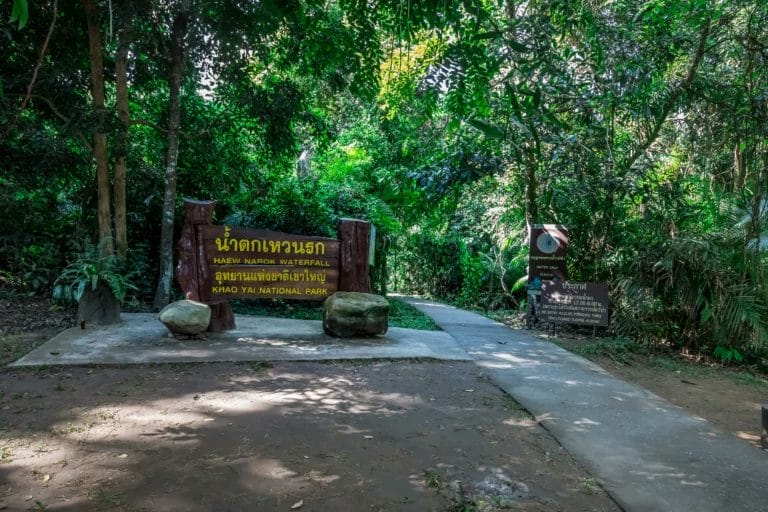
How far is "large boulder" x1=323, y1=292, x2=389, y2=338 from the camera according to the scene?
6.70 metres

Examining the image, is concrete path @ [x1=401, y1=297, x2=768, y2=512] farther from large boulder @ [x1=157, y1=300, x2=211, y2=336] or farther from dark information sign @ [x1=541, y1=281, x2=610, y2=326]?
large boulder @ [x1=157, y1=300, x2=211, y2=336]

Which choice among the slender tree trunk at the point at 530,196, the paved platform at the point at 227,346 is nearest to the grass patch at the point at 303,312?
the paved platform at the point at 227,346

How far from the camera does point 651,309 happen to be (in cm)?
773

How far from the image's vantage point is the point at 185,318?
6.15 m

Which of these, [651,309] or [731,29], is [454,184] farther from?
[731,29]

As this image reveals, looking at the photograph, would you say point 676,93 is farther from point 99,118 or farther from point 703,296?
A: point 99,118

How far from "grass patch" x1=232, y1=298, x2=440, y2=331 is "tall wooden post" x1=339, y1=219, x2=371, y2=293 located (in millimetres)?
1619

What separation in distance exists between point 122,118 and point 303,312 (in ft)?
13.8

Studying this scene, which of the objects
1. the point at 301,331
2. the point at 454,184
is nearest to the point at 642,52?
the point at 454,184

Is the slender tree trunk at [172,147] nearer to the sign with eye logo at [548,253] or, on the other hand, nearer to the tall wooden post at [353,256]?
the tall wooden post at [353,256]

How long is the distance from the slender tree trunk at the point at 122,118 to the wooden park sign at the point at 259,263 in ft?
5.39

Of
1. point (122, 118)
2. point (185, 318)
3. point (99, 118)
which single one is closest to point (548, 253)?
point (185, 318)

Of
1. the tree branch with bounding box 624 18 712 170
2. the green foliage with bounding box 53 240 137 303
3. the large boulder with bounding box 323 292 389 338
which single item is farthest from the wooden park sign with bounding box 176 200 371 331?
the tree branch with bounding box 624 18 712 170

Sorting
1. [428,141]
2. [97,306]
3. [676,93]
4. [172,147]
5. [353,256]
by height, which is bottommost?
[97,306]
